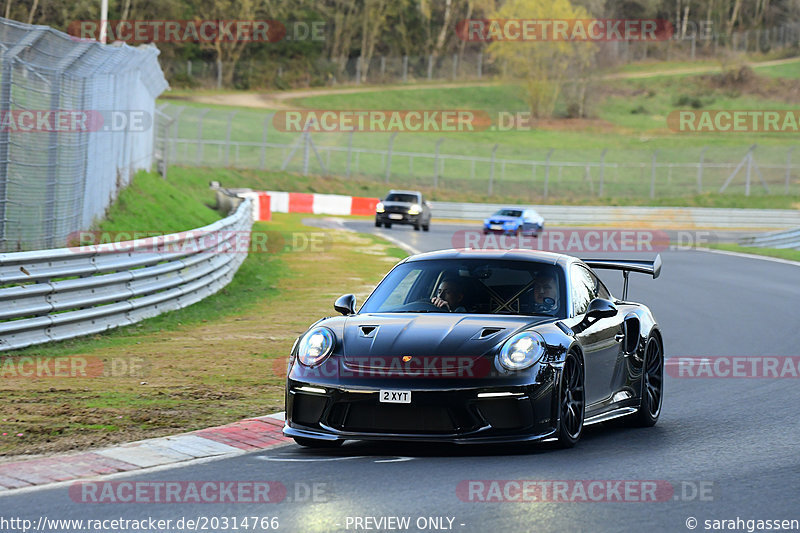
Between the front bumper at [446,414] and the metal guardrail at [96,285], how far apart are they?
5460mm

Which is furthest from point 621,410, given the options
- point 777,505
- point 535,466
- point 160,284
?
point 160,284

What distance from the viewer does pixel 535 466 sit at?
23.9 ft

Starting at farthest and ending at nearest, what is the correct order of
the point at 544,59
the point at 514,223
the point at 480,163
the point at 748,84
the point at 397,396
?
the point at 748,84 < the point at 544,59 < the point at 480,163 < the point at 514,223 < the point at 397,396

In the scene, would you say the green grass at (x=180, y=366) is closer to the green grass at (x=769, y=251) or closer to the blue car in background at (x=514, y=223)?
the green grass at (x=769, y=251)

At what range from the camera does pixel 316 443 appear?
7996mm

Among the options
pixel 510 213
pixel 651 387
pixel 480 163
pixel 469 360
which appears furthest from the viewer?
pixel 480 163

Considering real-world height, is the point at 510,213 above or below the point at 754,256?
above

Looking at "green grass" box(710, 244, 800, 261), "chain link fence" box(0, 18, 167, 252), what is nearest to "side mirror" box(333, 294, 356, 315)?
"chain link fence" box(0, 18, 167, 252)

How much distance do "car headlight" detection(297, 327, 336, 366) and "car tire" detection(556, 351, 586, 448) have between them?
4.74 ft

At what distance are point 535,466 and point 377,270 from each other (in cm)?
1738

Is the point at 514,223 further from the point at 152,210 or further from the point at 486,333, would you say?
the point at 486,333

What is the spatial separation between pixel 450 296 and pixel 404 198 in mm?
34006

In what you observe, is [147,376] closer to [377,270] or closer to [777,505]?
[777,505]

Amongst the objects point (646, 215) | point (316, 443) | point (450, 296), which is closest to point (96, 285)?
point (450, 296)
